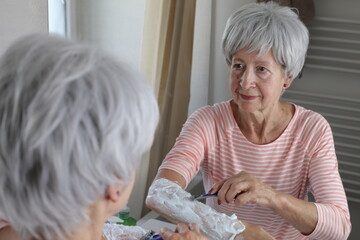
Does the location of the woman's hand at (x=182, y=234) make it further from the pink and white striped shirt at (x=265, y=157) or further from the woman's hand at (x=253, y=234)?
the pink and white striped shirt at (x=265, y=157)

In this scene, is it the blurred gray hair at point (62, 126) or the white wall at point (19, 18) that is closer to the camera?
the blurred gray hair at point (62, 126)

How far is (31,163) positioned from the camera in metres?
0.77

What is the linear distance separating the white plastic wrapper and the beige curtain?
0.99 metres

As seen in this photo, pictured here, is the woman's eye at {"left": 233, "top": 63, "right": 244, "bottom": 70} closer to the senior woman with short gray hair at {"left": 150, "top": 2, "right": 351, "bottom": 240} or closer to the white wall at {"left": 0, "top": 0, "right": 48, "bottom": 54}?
the senior woman with short gray hair at {"left": 150, "top": 2, "right": 351, "bottom": 240}

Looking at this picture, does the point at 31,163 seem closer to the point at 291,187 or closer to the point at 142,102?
the point at 142,102

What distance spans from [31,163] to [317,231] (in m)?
1.00

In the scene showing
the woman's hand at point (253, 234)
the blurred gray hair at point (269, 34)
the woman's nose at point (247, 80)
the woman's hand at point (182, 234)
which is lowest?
the woman's hand at point (253, 234)

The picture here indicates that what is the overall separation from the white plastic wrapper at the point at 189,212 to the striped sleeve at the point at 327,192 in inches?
11.9

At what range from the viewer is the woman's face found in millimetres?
1646

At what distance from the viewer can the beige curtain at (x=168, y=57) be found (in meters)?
2.36

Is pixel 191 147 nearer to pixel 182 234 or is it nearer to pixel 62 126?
pixel 182 234

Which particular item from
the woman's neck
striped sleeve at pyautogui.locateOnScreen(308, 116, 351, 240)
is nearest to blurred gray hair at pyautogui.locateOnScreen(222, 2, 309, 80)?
the woman's neck

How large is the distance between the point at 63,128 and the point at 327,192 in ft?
3.40

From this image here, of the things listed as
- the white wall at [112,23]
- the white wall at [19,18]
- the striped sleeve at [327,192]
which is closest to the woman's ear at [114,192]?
the striped sleeve at [327,192]
